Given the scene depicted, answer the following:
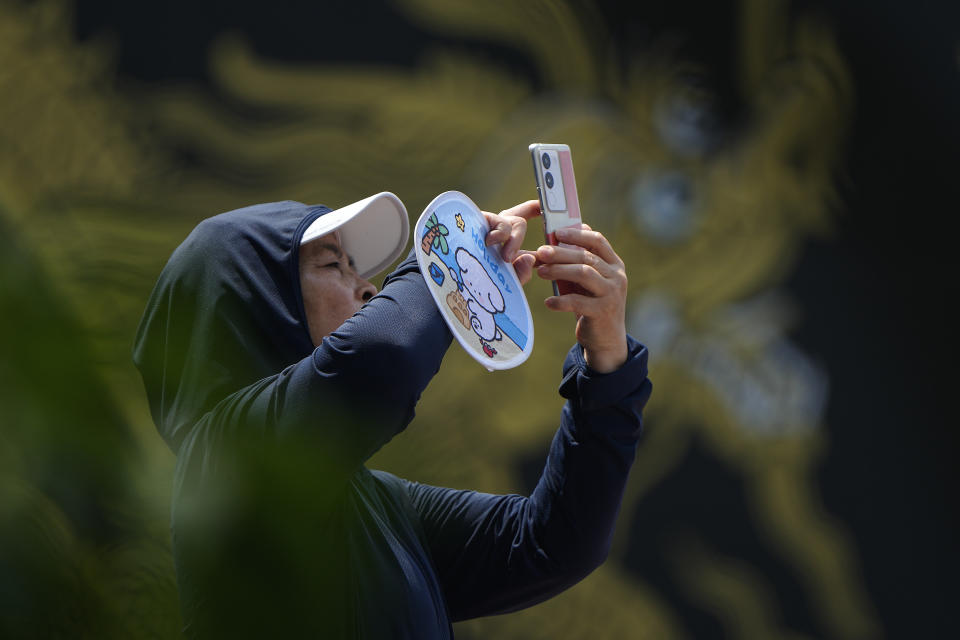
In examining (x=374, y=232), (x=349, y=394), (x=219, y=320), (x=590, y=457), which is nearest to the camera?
(x=349, y=394)

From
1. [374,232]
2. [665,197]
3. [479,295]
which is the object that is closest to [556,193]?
[479,295]

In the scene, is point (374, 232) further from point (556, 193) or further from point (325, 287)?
point (556, 193)

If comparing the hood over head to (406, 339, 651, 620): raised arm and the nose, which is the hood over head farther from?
(406, 339, 651, 620): raised arm

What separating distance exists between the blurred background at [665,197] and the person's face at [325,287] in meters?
0.75

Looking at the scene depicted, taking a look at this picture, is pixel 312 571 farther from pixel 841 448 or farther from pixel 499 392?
pixel 841 448

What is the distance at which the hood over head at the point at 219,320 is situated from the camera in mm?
958

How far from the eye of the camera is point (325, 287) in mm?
1095

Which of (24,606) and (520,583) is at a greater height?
(24,606)

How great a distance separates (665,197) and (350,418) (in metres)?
1.69

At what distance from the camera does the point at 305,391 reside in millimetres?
837

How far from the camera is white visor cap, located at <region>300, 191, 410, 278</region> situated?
1.14m

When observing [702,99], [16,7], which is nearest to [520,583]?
[16,7]

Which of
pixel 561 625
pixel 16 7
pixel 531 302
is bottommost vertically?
pixel 561 625

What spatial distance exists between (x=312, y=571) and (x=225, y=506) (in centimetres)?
43
